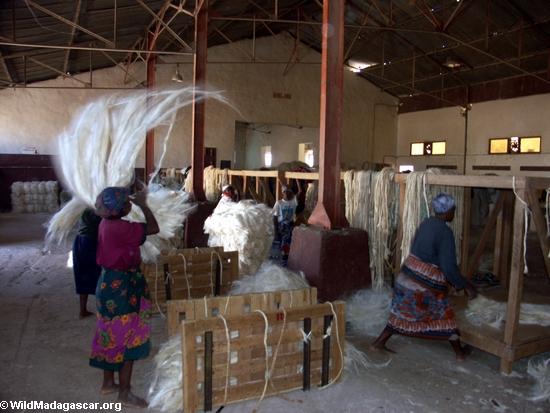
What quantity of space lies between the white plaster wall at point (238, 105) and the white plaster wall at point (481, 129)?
116 centimetres

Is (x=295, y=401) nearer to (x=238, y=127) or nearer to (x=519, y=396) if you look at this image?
(x=519, y=396)

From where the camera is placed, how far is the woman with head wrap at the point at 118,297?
2971 millimetres

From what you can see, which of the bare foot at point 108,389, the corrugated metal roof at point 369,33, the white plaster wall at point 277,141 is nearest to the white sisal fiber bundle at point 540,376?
the bare foot at point 108,389

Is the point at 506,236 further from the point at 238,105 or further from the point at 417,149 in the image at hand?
the point at 417,149

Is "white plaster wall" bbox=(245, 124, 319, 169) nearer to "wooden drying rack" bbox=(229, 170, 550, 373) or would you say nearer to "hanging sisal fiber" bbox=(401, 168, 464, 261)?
"hanging sisal fiber" bbox=(401, 168, 464, 261)

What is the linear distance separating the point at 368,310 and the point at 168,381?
2230mm

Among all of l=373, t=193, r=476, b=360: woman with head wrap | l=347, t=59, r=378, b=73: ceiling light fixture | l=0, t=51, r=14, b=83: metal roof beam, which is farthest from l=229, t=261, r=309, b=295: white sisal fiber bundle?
l=347, t=59, r=378, b=73: ceiling light fixture

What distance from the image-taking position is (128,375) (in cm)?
304

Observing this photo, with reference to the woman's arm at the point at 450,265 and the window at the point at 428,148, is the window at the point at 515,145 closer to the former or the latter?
the window at the point at 428,148

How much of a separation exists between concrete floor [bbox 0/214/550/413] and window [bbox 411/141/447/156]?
16.1 metres

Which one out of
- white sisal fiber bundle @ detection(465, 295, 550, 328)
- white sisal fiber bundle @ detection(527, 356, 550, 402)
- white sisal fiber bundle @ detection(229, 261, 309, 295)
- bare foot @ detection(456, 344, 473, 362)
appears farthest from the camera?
white sisal fiber bundle @ detection(229, 261, 309, 295)

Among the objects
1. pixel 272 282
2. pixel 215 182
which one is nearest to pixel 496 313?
pixel 272 282

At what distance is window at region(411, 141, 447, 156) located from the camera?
1905 centimetres

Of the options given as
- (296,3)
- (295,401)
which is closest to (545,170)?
(296,3)
